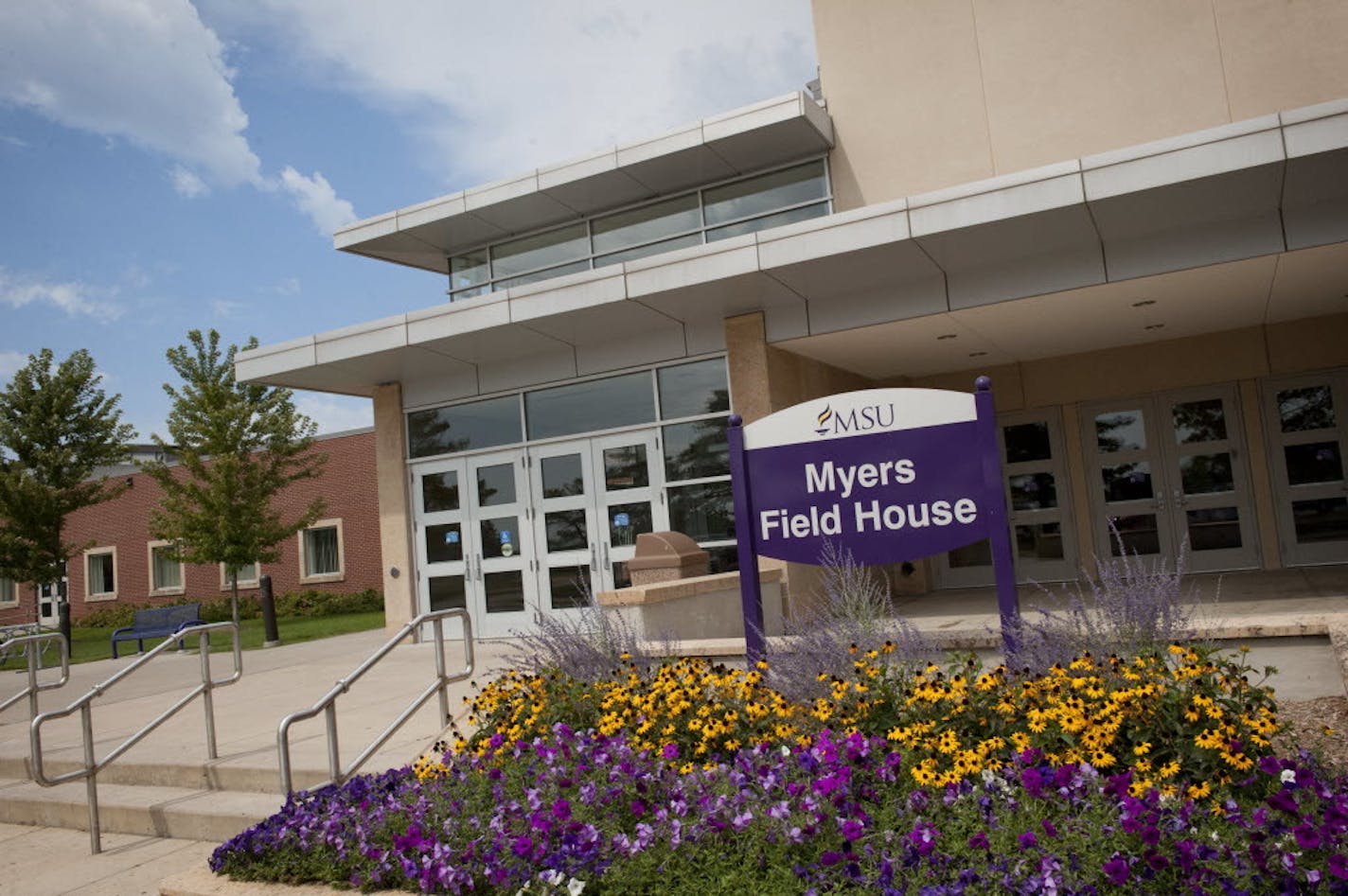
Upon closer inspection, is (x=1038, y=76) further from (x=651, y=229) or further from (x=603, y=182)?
(x=603, y=182)

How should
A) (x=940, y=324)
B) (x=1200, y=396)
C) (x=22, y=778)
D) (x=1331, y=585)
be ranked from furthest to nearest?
1. (x=1200, y=396)
2. (x=940, y=324)
3. (x=1331, y=585)
4. (x=22, y=778)

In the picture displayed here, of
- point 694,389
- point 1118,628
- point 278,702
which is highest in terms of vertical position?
point 694,389

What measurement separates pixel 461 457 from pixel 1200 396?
10154 millimetres

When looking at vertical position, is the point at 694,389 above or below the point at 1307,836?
above

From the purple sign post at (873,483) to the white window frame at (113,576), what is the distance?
34.1 m

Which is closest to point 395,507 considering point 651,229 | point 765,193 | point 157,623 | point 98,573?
point 651,229

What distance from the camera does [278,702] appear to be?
403 inches

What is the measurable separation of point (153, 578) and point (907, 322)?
3010 cm

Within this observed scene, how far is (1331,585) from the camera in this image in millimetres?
10930

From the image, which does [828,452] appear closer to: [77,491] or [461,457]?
[461,457]

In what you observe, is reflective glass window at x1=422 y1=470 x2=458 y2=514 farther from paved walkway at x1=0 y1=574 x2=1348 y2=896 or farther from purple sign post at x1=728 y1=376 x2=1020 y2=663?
purple sign post at x1=728 y1=376 x2=1020 y2=663

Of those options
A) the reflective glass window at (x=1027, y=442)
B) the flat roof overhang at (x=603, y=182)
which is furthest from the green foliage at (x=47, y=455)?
the reflective glass window at (x=1027, y=442)

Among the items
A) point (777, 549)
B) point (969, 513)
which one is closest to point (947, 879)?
point (969, 513)

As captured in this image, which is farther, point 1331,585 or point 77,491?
point 77,491
